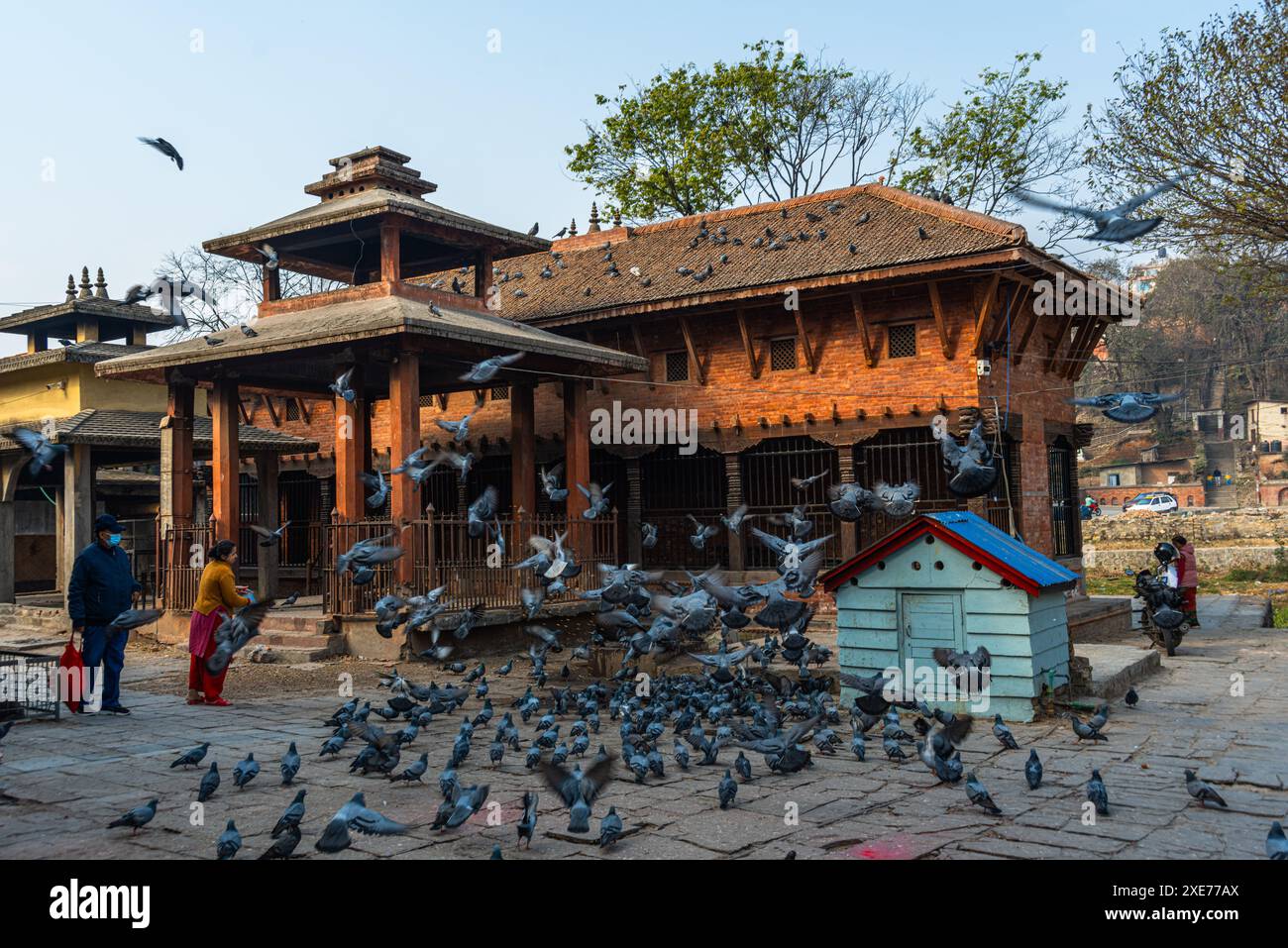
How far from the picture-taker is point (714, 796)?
22.7 feet

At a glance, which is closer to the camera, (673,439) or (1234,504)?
(673,439)

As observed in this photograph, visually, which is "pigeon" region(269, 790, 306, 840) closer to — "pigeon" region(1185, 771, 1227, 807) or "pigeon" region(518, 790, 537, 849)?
"pigeon" region(518, 790, 537, 849)

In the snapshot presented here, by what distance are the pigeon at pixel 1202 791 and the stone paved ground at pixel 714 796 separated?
83 millimetres

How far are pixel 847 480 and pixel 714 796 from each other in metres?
12.3

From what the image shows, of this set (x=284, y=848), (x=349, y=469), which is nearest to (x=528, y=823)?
(x=284, y=848)

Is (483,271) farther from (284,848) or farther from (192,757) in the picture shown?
(284,848)

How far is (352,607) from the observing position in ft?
47.0

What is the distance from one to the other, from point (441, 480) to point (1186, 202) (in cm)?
1661

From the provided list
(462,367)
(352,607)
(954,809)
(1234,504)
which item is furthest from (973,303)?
(1234,504)

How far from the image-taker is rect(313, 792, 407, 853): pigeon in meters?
5.35

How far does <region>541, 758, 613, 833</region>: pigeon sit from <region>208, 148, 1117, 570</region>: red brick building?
1202 cm

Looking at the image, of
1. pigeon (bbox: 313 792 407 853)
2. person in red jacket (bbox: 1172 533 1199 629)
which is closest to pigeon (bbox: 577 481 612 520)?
person in red jacket (bbox: 1172 533 1199 629)

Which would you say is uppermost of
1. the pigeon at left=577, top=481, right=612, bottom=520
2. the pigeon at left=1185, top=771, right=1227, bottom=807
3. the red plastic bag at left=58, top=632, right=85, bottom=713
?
the pigeon at left=577, top=481, right=612, bottom=520
